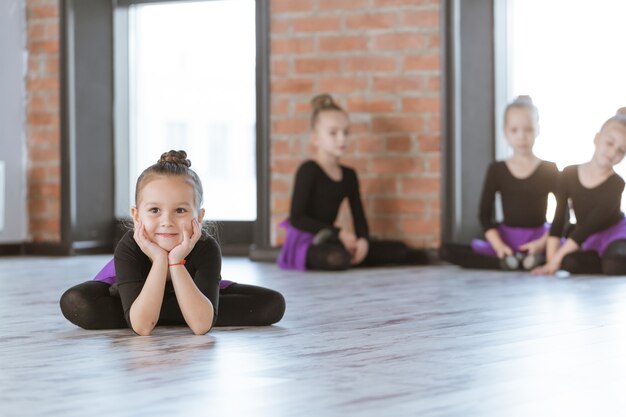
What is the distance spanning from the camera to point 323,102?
480 centimetres

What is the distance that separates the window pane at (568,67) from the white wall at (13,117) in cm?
249

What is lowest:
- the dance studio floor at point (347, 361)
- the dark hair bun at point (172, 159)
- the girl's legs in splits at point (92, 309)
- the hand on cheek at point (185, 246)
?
the dance studio floor at point (347, 361)

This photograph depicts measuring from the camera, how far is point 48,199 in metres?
5.54

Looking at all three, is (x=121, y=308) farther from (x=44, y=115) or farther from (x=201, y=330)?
(x=44, y=115)

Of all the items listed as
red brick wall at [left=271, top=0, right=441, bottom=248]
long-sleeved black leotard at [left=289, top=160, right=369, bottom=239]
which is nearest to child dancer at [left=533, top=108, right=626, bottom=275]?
red brick wall at [left=271, top=0, right=441, bottom=248]

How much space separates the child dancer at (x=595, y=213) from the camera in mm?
4289

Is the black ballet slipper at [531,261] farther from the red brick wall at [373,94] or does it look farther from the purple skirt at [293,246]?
the purple skirt at [293,246]

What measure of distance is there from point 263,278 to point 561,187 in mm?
1366

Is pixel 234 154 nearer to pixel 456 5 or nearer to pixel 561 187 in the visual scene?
pixel 456 5

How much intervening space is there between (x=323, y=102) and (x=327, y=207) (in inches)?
18.6

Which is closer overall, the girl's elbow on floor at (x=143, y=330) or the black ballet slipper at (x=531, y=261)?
the girl's elbow on floor at (x=143, y=330)

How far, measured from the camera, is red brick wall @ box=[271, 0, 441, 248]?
192 inches

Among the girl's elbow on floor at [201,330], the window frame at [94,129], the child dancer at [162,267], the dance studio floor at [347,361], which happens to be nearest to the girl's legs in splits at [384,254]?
the window frame at [94,129]

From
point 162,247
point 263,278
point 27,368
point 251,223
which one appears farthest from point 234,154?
point 27,368
